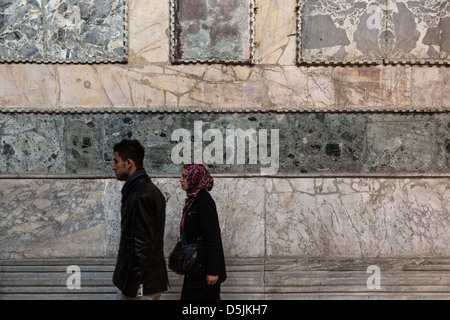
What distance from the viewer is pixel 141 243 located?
3.77 metres

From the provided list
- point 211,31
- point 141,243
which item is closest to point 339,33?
point 211,31

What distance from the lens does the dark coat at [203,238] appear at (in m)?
4.27

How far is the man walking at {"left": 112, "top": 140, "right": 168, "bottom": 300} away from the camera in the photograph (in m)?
3.75

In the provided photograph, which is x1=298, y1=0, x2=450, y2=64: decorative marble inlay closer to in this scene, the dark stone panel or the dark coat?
the dark stone panel

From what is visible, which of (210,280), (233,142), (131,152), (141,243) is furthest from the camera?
(233,142)

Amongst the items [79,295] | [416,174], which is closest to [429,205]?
Result: [416,174]

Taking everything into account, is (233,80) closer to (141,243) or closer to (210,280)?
(210,280)

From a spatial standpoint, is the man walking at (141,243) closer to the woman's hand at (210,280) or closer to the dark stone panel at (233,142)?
the woman's hand at (210,280)

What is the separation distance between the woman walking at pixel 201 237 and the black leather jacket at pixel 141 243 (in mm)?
402

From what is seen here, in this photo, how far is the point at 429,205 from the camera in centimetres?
596

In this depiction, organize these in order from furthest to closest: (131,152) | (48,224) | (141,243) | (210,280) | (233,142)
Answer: (233,142), (48,224), (210,280), (131,152), (141,243)

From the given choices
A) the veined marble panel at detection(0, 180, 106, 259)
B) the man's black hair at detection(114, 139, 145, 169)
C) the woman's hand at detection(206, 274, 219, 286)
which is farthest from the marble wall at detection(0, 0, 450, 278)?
the man's black hair at detection(114, 139, 145, 169)

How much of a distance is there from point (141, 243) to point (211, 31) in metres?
2.96

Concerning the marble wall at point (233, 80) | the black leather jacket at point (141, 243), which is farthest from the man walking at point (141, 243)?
the marble wall at point (233, 80)
